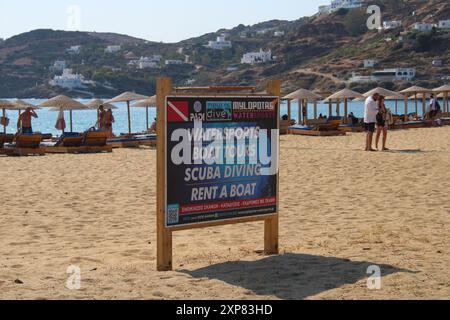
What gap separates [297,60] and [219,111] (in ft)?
439

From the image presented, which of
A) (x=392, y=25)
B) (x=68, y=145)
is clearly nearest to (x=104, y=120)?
(x=68, y=145)

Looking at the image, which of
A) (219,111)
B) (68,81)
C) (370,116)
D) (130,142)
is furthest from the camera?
(68,81)

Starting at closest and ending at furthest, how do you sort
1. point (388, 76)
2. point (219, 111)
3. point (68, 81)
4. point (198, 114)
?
point (198, 114)
point (219, 111)
point (388, 76)
point (68, 81)

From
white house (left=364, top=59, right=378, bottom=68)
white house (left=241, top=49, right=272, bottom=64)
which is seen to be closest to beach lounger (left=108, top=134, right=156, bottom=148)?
white house (left=364, top=59, right=378, bottom=68)

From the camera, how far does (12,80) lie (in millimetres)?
155250

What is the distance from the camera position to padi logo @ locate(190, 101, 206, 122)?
→ 5.89 meters

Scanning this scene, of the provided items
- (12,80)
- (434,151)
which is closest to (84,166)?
(434,151)

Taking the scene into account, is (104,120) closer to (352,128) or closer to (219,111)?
(352,128)

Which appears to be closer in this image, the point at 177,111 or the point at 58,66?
the point at 177,111

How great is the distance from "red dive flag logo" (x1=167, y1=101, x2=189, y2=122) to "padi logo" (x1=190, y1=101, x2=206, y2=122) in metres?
0.05

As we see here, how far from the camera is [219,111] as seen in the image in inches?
238

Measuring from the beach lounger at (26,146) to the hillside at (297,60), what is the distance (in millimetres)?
86852
